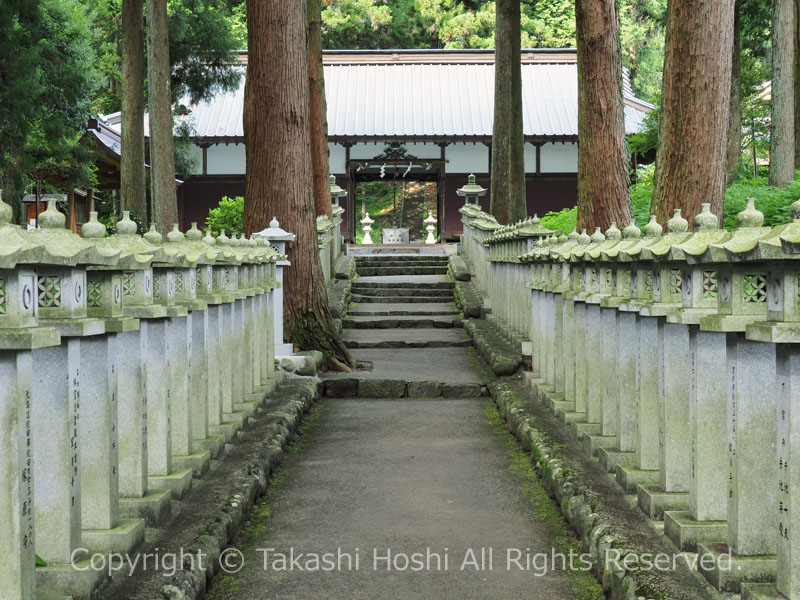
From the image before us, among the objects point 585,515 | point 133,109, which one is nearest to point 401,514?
point 585,515

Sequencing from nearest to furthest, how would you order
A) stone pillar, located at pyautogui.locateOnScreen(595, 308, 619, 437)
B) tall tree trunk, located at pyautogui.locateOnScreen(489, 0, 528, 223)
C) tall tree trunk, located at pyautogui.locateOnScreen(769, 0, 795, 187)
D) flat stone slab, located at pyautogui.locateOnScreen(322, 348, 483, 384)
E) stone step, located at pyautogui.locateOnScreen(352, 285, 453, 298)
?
1. stone pillar, located at pyautogui.locateOnScreen(595, 308, 619, 437)
2. flat stone slab, located at pyautogui.locateOnScreen(322, 348, 483, 384)
3. tall tree trunk, located at pyautogui.locateOnScreen(769, 0, 795, 187)
4. stone step, located at pyautogui.locateOnScreen(352, 285, 453, 298)
5. tall tree trunk, located at pyautogui.locateOnScreen(489, 0, 528, 223)

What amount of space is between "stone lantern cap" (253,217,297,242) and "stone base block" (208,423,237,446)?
404 cm

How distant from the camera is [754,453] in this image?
3389 mm

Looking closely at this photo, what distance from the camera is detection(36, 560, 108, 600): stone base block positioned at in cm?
338

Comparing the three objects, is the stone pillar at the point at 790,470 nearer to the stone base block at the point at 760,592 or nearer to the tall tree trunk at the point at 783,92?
the stone base block at the point at 760,592

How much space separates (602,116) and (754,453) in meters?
8.08

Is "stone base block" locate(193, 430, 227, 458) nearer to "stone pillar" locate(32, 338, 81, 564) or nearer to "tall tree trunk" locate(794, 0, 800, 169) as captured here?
"stone pillar" locate(32, 338, 81, 564)

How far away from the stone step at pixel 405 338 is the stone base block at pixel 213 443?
760cm

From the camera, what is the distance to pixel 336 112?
30516mm

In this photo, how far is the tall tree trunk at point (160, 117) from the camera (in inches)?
→ 674

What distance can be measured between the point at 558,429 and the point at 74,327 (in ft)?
13.8

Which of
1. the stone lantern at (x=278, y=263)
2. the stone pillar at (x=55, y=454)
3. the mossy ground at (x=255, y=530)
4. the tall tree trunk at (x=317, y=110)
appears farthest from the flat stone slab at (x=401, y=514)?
the tall tree trunk at (x=317, y=110)

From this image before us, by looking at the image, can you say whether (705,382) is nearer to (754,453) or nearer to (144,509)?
(754,453)

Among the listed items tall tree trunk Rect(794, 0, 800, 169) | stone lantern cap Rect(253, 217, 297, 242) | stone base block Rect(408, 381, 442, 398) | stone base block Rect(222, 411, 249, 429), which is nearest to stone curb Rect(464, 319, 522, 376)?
stone base block Rect(408, 381, 442, 398)
